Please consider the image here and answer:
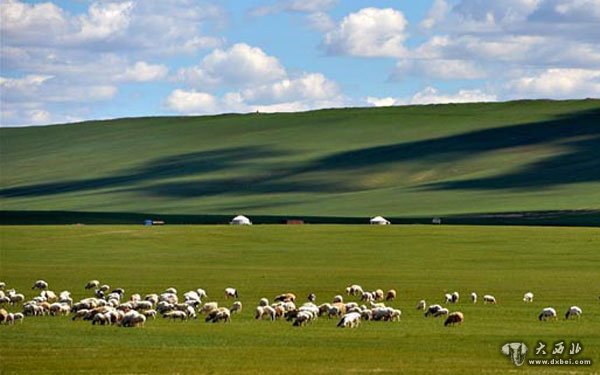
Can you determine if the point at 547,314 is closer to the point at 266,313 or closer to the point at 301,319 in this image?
the point at 301,319

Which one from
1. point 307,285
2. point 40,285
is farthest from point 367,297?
point 40,285

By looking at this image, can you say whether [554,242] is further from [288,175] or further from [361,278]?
[288,175]

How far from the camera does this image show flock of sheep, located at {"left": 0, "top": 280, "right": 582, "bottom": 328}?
127ft

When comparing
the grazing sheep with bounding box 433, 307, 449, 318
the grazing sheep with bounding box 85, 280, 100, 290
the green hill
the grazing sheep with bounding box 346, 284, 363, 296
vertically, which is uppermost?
the green hill

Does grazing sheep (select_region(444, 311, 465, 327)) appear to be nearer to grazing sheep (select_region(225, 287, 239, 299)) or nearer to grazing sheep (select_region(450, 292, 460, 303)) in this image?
grazing sheep (select_region(450, 292, 460, 303))

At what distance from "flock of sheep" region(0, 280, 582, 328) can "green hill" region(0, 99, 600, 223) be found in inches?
2345

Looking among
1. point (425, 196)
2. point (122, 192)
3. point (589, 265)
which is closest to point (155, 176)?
Result: point (122, 192)

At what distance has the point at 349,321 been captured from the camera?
37.8 meters

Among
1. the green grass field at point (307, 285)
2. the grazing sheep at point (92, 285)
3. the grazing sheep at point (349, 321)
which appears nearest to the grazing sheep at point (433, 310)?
the green grass field at point (307, 285)

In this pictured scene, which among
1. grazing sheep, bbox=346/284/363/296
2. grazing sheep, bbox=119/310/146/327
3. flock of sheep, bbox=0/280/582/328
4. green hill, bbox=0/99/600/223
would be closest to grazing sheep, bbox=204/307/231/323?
flock of sheep, bbox=0/280/582/328

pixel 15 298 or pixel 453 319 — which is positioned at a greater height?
pixel 15 298

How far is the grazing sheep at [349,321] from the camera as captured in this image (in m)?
37.8

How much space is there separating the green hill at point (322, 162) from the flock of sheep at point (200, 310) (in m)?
59.6

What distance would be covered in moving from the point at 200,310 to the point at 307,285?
35.8 ft
